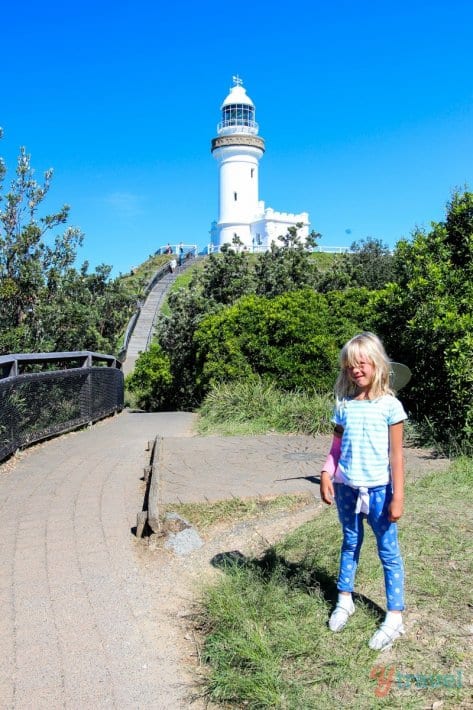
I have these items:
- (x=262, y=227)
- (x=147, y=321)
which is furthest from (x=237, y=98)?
(x=147, y=321)

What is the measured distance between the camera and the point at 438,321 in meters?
8.77

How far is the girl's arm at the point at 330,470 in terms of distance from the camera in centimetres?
367

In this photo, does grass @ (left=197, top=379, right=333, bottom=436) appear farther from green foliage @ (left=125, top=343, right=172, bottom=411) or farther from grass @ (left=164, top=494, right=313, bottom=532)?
green foliage @ (left=125, top=343, right=172, bottom=411)

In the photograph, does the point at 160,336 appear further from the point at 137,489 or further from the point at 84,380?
the point at 137,489

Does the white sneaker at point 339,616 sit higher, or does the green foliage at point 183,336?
the green foliage at point 183,336

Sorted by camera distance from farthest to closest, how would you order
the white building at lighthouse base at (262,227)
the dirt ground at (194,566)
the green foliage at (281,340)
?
the white building at lighthouse base at (262,227) → the green foliage at (281,340) → the dirt ground at (194,566)

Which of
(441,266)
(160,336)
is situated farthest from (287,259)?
(441,266)

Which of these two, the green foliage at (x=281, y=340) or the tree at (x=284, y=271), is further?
the tree at (x=284, y=271)

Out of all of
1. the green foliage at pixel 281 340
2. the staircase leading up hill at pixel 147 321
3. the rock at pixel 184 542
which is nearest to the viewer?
the rock at pixel 184 542

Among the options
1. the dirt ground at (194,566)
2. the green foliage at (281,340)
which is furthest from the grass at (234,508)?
the green foliage at (281,340)

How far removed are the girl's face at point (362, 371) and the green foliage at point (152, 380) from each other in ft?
50.2

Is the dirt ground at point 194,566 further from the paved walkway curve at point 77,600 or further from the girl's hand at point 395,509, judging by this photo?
the girl's hand at point 395,509

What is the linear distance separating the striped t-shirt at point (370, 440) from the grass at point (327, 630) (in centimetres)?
85

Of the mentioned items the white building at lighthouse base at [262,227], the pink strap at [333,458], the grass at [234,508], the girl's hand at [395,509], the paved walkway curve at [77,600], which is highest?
the white building at lighthouse base at [262,227]
